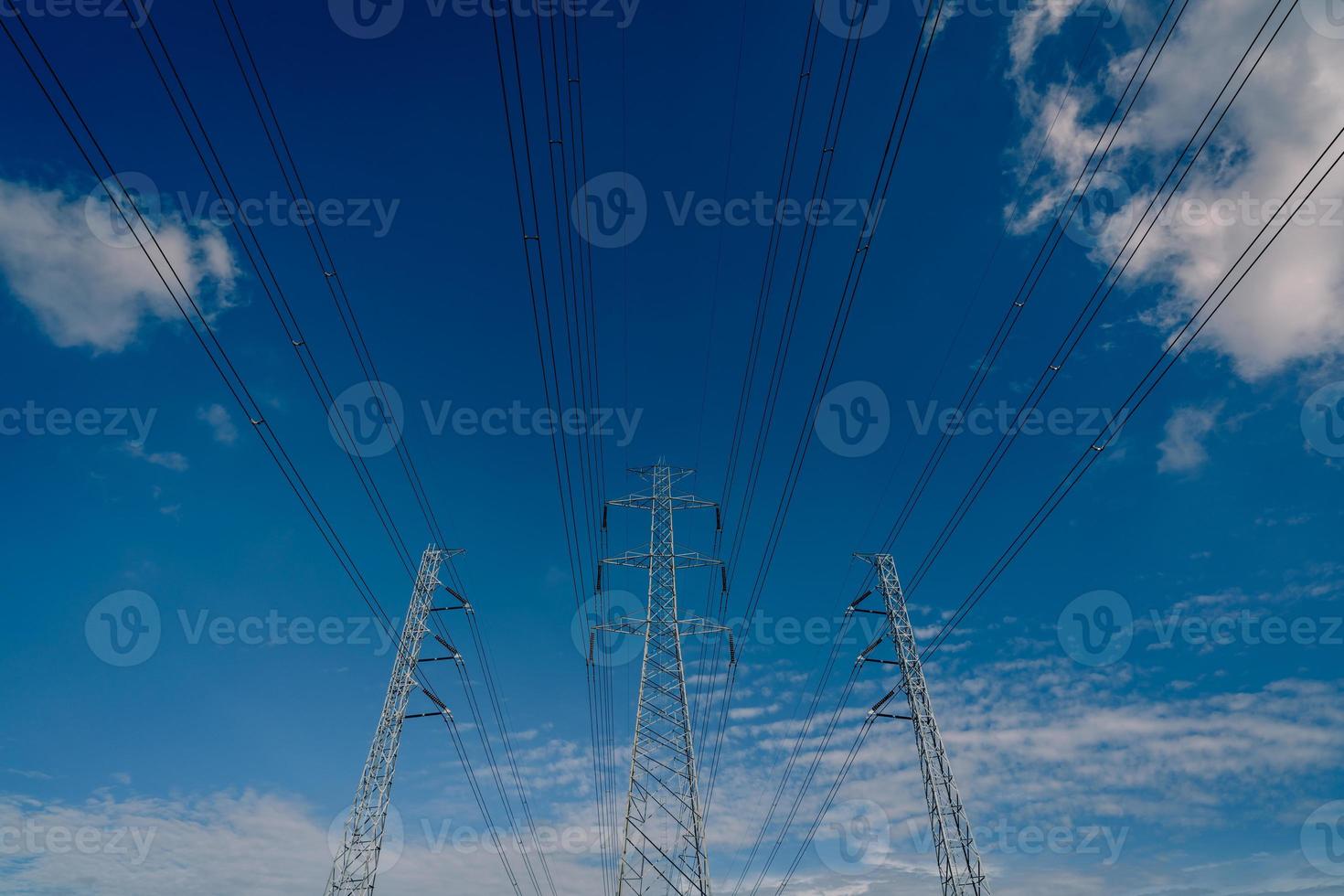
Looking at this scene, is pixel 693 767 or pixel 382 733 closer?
pixel 693 767

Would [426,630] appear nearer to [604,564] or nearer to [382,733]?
[382,733]

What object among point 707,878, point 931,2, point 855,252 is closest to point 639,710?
point 707,878

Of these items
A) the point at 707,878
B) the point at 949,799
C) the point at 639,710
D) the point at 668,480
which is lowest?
the point at 707,878

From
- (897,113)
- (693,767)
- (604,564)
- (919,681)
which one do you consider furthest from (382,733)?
(897,113)

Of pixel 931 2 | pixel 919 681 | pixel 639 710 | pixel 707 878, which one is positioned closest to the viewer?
pixel 931 2

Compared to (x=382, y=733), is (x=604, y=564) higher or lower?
higher

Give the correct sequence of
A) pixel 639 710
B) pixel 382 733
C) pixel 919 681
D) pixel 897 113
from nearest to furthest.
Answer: pixel 897 113 < pixel 639 710 < pixel 919 681 < pixel 382 733

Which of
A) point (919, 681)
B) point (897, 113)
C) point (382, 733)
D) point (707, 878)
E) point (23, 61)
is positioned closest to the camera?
point (23, 61)

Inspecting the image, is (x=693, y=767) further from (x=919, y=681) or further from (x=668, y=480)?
(x=668, y=480)

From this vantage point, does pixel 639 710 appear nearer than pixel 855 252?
No
